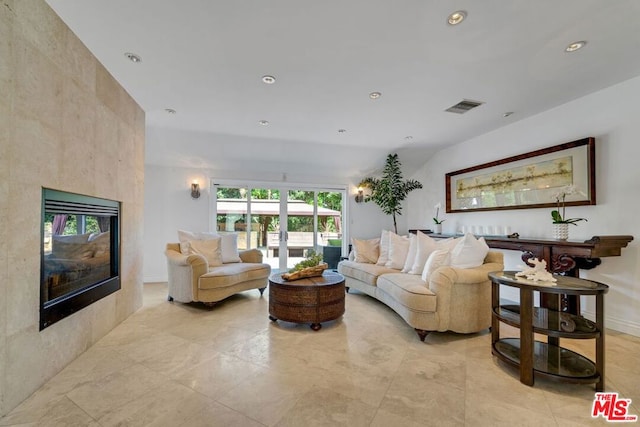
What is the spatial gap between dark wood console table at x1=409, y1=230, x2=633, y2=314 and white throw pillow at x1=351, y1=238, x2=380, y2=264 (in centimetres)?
182

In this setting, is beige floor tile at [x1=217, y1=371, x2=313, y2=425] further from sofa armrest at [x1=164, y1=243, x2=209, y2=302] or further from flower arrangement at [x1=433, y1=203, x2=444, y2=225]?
flower arrangement at [x1=433, y1=203, x2=444, y2=225]

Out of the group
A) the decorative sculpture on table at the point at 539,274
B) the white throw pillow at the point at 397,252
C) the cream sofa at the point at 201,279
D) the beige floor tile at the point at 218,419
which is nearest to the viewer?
the beige floor tile at the point at 218,419

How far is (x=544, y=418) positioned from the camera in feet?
5.23

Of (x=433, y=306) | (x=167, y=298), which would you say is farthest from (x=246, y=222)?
(x=433, y=306)

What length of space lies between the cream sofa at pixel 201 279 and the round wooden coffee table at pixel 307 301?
33.9 inches

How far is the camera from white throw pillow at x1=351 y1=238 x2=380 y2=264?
4461 mm

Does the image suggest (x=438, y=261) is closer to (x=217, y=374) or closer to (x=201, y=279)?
(x=217, y=374)

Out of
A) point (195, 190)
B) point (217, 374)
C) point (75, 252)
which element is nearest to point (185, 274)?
point (75, 252)

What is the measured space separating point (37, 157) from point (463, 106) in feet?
13.3

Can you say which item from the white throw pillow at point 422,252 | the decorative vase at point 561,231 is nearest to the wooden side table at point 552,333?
the white throw pillow at point 422,252

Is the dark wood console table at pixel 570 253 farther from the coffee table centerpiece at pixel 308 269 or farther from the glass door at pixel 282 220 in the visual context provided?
the glass door at pixel 282 220

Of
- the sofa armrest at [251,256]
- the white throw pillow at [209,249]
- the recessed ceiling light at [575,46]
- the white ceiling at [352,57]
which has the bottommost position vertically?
the sofa armrest at [251,256]

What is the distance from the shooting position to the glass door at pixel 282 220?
550cm

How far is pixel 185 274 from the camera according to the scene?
3.56m
